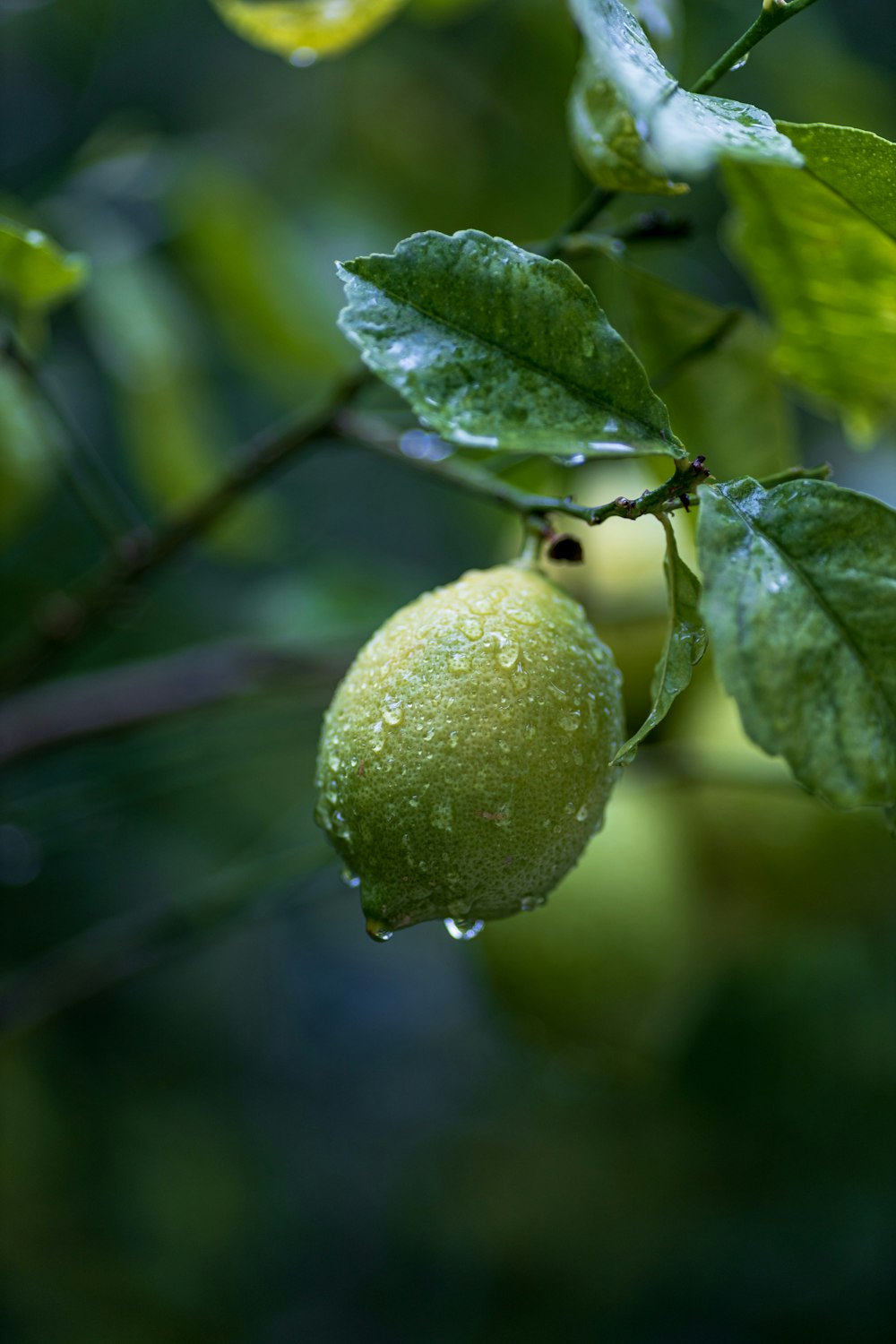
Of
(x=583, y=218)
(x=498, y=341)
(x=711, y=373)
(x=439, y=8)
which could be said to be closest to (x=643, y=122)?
(x=498, y=341)

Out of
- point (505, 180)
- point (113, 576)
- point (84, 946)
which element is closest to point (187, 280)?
point (505, 180)

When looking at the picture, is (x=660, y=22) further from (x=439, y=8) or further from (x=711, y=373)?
(x=439, y=8)

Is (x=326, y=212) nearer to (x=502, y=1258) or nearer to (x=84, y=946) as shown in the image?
(x=84, y=946)

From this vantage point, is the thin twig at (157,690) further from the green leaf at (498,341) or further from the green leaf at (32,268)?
the green leaf at (498,341)

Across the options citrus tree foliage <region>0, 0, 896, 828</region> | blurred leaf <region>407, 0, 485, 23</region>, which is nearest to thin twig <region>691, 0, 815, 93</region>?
citrus tree foliage <region>0, 0, 896, 828</region>

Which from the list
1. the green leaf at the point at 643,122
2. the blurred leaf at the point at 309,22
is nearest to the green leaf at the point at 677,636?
the green leaf at the point at 643,122

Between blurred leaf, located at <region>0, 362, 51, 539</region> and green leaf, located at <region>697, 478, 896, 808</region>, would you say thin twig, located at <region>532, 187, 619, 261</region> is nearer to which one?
green leaf, located at <region>697, 478, 896, 808</region>
